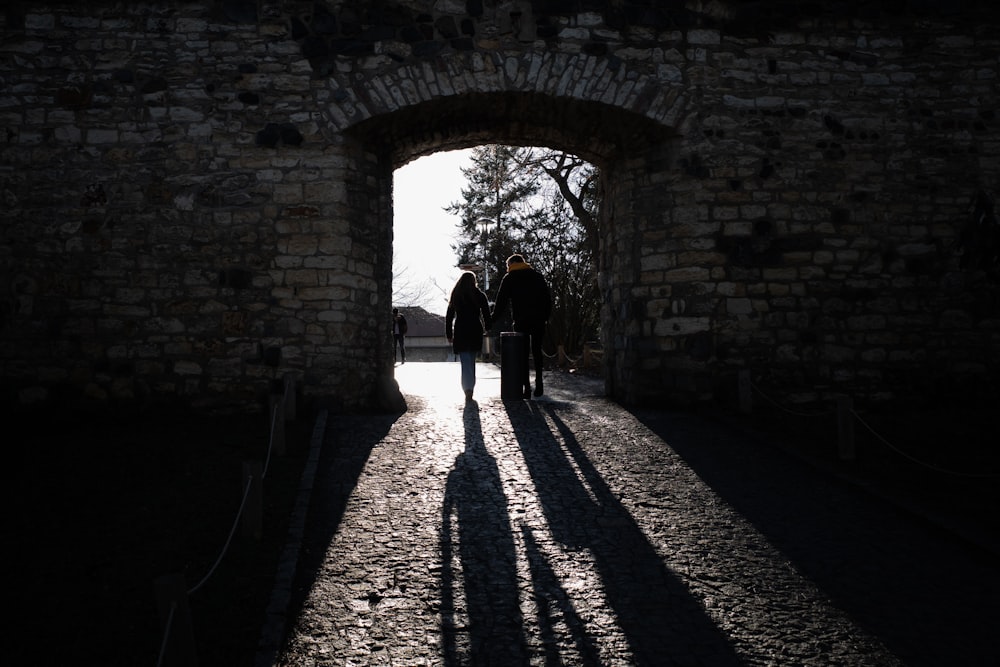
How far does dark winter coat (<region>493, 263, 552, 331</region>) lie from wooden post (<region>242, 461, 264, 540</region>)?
482 centimetres

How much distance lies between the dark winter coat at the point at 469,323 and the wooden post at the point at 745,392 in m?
2.78

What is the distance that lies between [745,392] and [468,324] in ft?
10.2

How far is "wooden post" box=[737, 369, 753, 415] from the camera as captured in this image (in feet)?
23.6

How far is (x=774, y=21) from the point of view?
7566mm

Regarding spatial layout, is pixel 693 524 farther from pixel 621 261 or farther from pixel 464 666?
pixel 621 261

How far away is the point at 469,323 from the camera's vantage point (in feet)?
27.0

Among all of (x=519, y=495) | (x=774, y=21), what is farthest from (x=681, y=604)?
(x=774, y=21)

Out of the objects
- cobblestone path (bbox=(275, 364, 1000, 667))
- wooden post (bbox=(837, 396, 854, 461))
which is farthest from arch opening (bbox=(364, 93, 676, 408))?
cobblestone path (bbox=(275, 364, 1000, 667))

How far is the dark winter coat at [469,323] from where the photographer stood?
8188 mm

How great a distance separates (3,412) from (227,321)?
7.70ft

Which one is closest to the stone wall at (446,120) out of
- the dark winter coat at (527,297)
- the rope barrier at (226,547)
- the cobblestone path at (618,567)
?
the dark winter coat at (527,297)

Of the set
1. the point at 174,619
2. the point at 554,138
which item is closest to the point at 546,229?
the point at 554,138

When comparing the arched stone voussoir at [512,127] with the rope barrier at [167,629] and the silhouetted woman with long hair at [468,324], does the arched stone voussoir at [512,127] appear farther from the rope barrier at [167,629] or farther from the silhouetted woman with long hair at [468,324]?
the rope barrier at [167,629]

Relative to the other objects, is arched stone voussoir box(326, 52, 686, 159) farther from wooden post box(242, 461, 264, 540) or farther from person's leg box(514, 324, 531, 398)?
wooden post box(242, 461, 264, 540)
